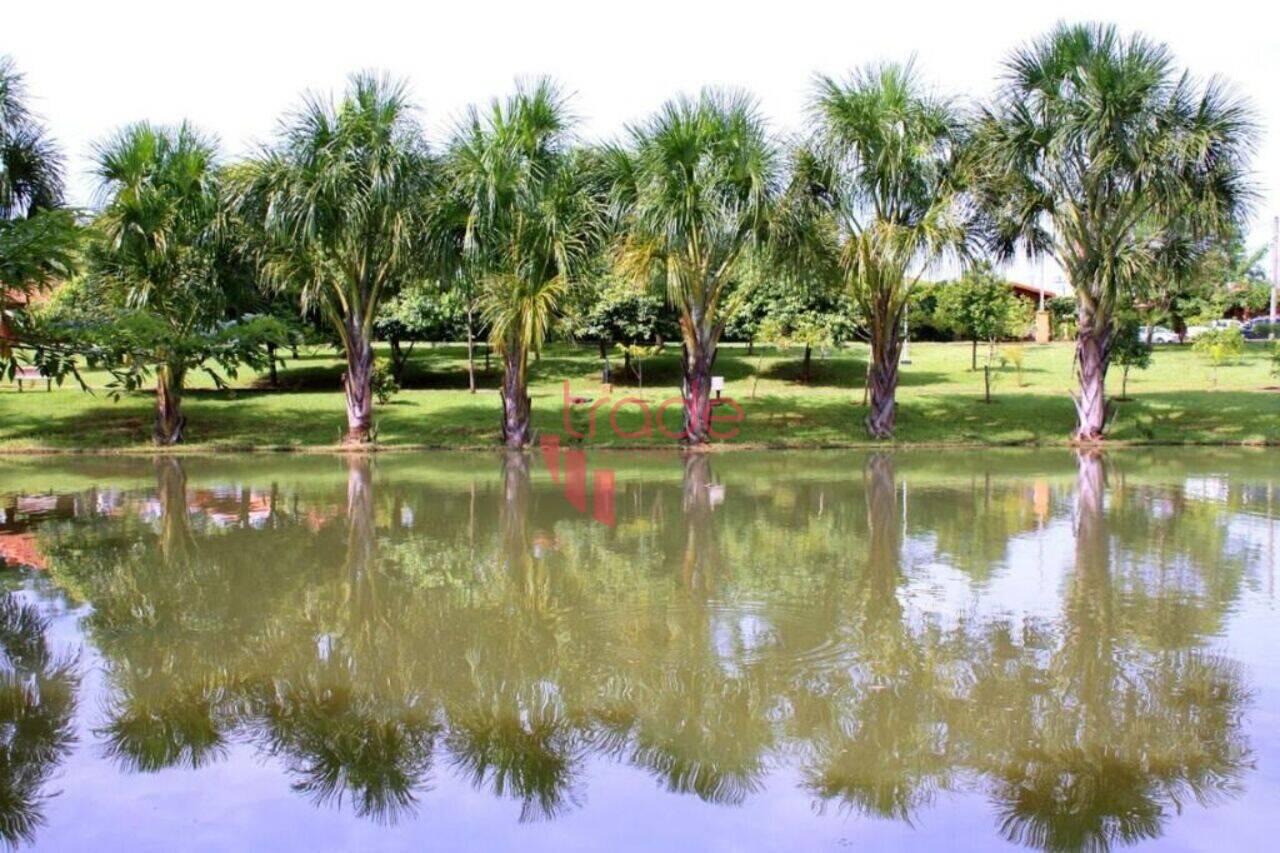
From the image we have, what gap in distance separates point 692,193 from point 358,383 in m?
8.06

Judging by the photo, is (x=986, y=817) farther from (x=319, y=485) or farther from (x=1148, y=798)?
(x=319, y=485)

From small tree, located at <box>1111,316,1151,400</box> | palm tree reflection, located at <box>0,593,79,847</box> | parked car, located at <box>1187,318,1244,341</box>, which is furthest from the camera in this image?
parked car, located at <box>1187,318,1244,341</box>

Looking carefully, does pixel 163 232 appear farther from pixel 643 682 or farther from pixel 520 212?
pixel 643 682

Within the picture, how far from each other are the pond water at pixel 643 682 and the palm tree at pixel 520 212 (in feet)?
32.1

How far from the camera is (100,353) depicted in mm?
8305

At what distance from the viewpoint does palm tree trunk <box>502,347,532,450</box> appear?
2314 centimetres

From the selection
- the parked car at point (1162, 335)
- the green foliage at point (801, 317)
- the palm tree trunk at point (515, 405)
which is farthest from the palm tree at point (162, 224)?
the parked car at point (1162, 335)

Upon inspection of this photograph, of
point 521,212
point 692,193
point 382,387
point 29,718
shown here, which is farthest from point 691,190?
point 29,718

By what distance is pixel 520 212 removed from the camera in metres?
22.0

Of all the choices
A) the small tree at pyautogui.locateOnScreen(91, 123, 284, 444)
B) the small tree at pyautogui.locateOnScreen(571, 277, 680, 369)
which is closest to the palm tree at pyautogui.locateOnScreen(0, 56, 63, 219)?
the small tree at pyautogui.locateOnScreen(91, 123, 284, 444)

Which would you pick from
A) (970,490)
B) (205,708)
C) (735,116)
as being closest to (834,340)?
(735,116)

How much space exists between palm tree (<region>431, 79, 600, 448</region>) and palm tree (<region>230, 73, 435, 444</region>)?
0.80 m

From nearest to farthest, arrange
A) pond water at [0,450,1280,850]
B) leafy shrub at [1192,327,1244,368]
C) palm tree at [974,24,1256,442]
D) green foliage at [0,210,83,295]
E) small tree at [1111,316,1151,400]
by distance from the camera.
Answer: pond water at [0,450,1280,850], green foliage at [0,210,83,295], palm tree at [974,24,1256,442], small tree at [1111,316,1151,400], leafy shrub at [1192,327,1244,368]

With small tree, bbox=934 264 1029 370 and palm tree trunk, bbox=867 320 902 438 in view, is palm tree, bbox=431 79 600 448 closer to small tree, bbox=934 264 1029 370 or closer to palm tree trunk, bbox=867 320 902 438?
palm tree trunk, bbox=867 320 902 438
